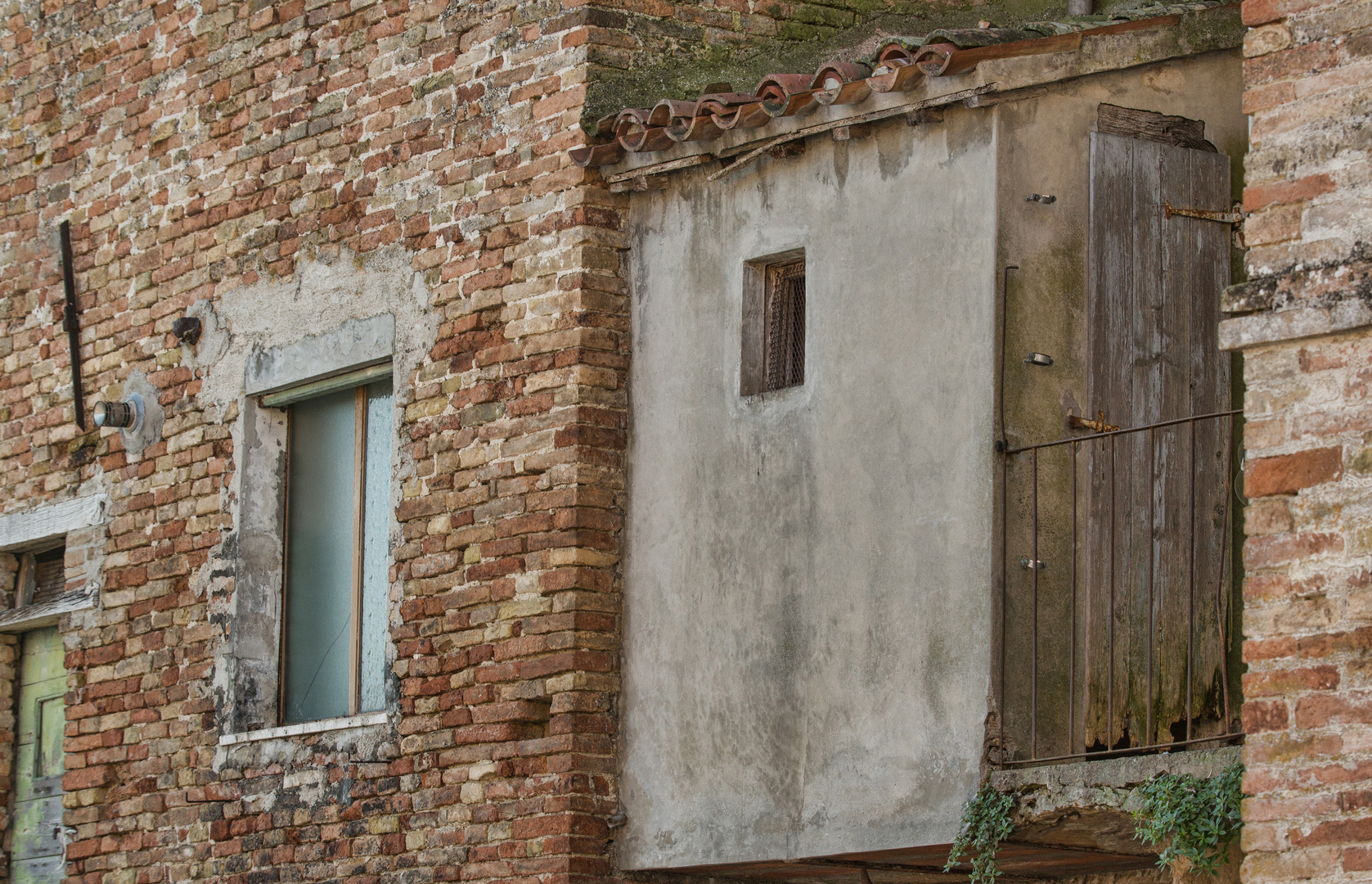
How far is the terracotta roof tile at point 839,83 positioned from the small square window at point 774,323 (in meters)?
0.53

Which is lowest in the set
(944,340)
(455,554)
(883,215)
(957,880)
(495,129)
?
(957,880)

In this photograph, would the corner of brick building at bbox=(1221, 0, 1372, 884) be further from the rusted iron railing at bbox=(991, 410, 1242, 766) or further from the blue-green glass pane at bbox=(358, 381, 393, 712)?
the blue-green glass pane at bbox=(358, 381, 393, 712)

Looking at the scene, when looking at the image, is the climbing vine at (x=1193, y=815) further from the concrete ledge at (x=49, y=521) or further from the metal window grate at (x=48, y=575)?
the metal window grate at (x=48, y=575)

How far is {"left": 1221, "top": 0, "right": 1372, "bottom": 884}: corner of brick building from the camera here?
17.0ft

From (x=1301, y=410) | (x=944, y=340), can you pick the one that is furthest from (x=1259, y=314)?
(x=944, y=340)

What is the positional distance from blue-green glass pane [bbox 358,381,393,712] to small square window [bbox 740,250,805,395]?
1.90 meters

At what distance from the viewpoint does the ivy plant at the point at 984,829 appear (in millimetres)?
6426

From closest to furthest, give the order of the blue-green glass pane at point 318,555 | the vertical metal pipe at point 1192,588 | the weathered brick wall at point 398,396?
the vertical metal pipe at point 1192,588, the weathered brick wall at point 398,396, the blue-green glass pane at point 318,555

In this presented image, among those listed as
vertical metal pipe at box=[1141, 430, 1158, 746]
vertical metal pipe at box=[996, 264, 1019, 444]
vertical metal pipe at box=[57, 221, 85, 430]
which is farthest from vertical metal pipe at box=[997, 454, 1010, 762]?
vertical metal pipe at box=[57, 221, 85, 430]

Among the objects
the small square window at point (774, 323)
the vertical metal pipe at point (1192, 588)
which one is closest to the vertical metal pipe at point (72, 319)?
the small square window at point (774, 323)

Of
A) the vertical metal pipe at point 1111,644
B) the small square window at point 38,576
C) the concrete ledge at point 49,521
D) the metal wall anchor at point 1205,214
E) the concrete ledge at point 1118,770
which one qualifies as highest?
the metal wall anchor at point 1205,214

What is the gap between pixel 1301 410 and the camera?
5.34 meters

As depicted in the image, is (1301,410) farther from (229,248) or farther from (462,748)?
(229,248)

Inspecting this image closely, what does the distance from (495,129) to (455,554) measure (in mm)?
1730
